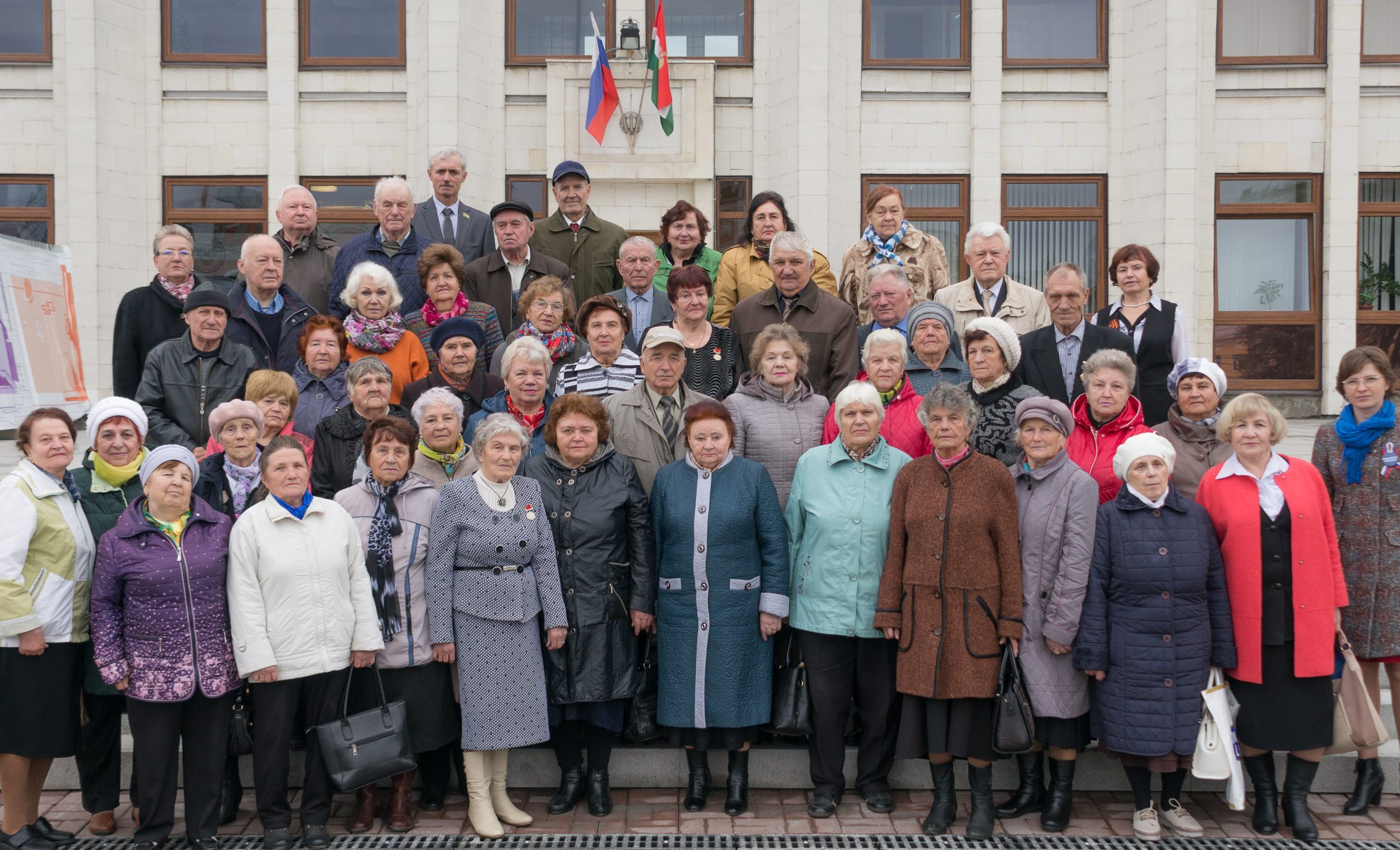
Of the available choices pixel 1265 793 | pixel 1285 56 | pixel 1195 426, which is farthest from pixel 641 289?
pixel 1285 56

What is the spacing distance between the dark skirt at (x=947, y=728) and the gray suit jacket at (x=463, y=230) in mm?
4907

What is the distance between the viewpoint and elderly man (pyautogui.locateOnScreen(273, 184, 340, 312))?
7395 millimetres

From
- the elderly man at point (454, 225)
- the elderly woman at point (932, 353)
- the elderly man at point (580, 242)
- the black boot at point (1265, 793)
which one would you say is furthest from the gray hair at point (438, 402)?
the black boot at point (1265, 793)

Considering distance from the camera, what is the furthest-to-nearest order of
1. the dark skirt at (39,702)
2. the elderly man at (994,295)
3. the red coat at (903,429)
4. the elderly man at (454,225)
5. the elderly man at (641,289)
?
1. the elderly man at (454,225)
2. the elderly man at (641,289)
3. the elderly man at (994,295)
4. the red coat at (903,429)
5. the dark skirt at (39,702)

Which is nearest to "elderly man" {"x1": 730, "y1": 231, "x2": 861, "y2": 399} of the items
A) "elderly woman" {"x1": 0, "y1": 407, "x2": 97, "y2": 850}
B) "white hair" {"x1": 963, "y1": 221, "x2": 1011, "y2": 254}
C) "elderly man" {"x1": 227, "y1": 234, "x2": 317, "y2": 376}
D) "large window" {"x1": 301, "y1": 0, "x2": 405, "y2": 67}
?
"white hair" {"x1": 963, "y1": 221, "x2": 1011, "y2": 254}

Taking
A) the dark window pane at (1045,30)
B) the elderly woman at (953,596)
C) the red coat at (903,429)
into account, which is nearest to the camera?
the elderly woman at (953,596)

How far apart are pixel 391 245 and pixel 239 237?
28.5 feet

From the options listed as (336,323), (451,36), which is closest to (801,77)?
(451,36)

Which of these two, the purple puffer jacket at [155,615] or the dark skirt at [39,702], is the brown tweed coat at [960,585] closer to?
the purple puffer jacket at [155,615]

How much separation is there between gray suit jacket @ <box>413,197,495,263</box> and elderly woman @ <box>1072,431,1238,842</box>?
5.12 m

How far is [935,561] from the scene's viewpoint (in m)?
4.90

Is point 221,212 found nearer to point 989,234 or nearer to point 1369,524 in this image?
point 989,234

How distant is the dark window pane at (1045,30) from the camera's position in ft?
48.6

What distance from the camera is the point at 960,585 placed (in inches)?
192
